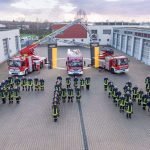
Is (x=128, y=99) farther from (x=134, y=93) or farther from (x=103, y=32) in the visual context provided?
(x=103, y=32)

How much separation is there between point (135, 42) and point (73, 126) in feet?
80.9

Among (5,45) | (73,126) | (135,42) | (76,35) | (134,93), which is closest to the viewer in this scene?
(73,126)

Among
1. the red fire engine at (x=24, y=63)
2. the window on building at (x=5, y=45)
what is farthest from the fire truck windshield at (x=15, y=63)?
the window on building at (x=5, y=45)

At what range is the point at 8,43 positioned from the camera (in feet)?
114

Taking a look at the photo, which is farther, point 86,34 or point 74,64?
point 86,34

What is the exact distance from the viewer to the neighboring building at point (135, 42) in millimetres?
29750

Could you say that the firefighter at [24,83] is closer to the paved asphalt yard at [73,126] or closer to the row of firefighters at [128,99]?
the paved asphalt yard at [73,126]

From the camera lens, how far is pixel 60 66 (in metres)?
28.3

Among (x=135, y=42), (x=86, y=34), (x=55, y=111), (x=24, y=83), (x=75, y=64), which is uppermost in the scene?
(x=86, y=34)

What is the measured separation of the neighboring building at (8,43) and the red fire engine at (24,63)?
743 centimetres

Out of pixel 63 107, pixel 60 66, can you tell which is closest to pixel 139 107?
pixel 63 107

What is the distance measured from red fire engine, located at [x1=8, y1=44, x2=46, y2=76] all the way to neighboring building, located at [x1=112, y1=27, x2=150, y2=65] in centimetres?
1394

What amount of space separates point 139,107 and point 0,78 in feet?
46.1

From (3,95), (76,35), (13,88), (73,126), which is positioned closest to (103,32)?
(76,35)
